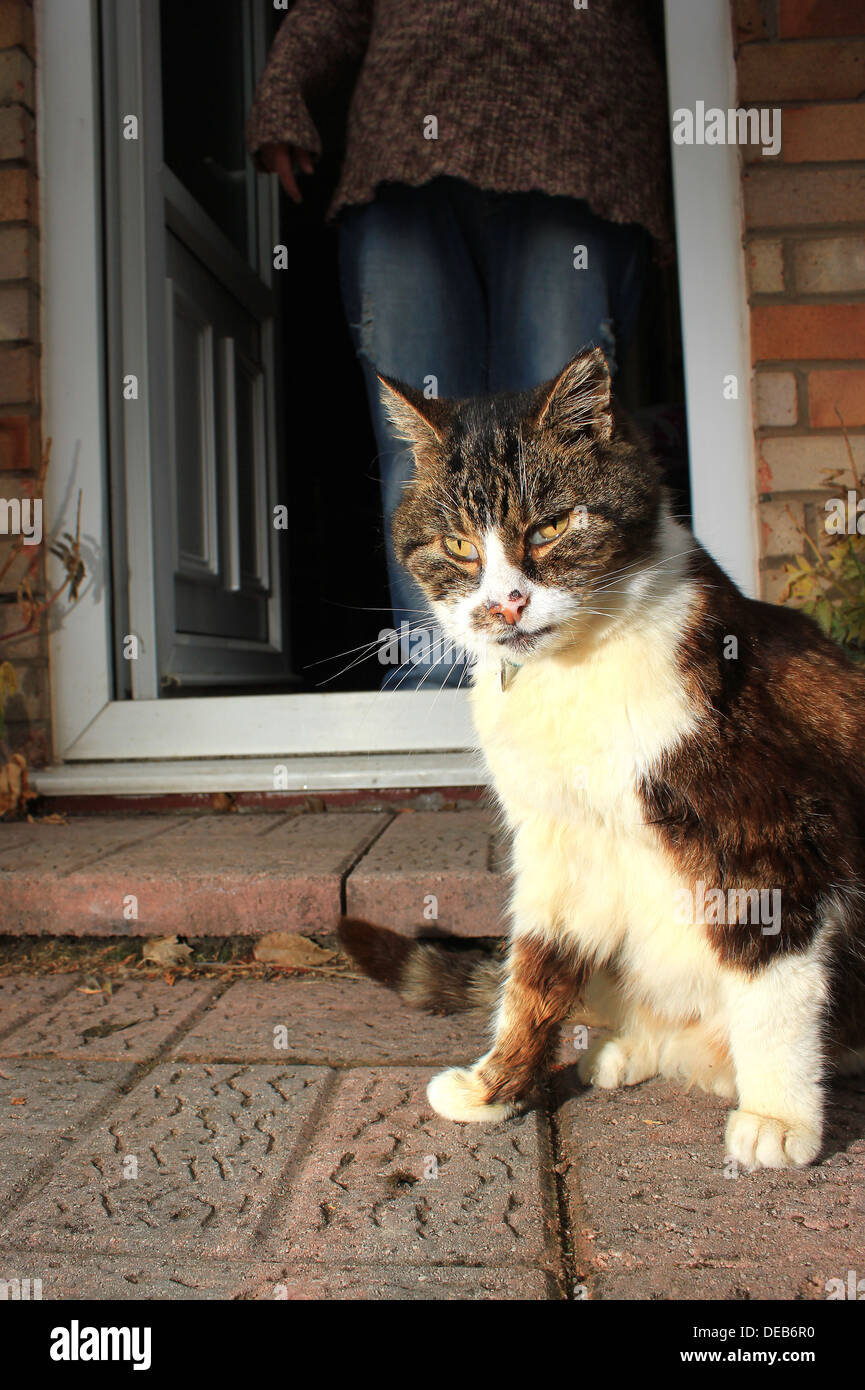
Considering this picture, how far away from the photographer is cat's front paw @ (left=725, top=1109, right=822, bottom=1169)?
115 centimetres

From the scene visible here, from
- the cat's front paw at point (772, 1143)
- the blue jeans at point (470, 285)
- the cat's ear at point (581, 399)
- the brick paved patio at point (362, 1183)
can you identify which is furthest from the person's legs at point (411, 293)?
the cat's front paw at point (772, 1143)

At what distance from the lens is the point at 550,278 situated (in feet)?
7.97

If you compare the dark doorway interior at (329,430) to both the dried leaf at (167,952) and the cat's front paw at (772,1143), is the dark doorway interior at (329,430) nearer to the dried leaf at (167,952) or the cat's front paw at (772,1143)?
the dried leaf at (167,952)

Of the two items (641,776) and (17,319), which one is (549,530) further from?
(17,319)

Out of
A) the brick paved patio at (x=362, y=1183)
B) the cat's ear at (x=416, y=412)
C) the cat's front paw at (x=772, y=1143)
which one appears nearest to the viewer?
the brick paved patio at (x=362, y=1183)

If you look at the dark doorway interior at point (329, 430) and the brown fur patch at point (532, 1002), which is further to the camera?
the dark doorway interior at point (329, 430)

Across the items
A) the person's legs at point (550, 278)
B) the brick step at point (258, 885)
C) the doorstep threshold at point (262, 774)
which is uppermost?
the person's legs at point (550, 278)

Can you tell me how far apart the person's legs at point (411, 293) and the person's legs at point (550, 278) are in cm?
11

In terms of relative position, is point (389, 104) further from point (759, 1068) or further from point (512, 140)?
point (759, 1068)

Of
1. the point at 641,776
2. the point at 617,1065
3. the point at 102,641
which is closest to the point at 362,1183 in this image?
the point at 617,1065

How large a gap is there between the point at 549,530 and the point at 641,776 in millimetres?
406

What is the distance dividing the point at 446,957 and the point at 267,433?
3.13 m

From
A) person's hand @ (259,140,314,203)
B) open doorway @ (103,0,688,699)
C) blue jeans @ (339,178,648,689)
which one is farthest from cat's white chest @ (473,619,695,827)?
person's hand @ (259,140,314,203)

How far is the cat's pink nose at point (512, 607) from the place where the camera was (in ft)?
4.31
